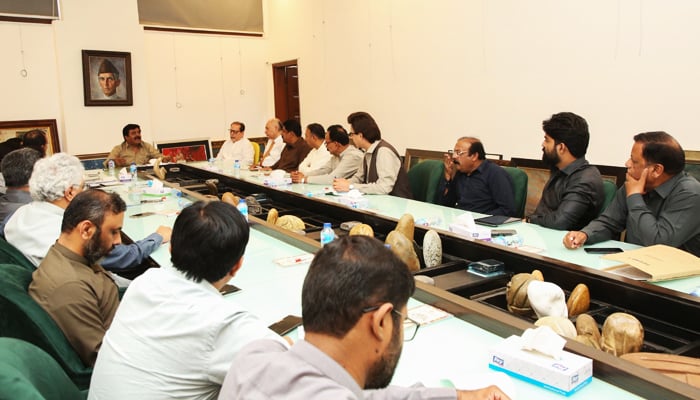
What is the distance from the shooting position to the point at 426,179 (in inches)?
A: 171

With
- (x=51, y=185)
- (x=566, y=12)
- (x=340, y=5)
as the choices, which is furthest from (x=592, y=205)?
(x=340, y=5)

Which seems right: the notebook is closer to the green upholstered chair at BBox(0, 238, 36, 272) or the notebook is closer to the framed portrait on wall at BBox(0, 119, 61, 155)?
→ the green upholstered chair at BBox(0, 238, 36, 272)

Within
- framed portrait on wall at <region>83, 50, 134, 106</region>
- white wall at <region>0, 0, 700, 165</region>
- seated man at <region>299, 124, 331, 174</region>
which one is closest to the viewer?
white wall at <region>0, 0, 700, 165</region>

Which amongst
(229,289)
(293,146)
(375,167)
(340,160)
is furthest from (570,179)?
(293,146)

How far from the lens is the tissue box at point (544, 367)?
3.76 ft

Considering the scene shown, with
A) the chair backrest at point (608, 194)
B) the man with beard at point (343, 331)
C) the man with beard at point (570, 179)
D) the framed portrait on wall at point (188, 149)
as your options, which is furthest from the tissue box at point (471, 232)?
the framed portrait on wall at point (188, 149)

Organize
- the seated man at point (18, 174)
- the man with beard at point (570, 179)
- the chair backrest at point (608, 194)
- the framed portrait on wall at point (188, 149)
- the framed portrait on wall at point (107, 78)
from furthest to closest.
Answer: the framed portrait on wall at point (188, 149) → the framed portrait on wall at point (107, 78) → the seated man at point (18, 174) → the chair backrest at point (608, 194) → the man with beard at point (570, 179)

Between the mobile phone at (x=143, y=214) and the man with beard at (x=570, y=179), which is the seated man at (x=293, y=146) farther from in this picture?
the man with beard at (x=570, y=179)

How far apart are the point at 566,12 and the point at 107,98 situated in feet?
19.5

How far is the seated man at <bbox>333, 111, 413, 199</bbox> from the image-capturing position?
4.08 meters

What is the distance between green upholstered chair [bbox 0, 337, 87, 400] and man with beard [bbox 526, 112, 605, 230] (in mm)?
2338

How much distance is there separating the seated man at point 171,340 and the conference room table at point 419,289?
15.3 inches

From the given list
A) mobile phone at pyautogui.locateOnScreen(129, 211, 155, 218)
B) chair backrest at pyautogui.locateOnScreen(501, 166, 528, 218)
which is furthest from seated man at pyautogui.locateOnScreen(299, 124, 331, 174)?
chair backrest at pyautogui.locateOnScreen(501, 166, 528, 218)

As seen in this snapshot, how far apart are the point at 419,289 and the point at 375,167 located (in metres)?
2.60
